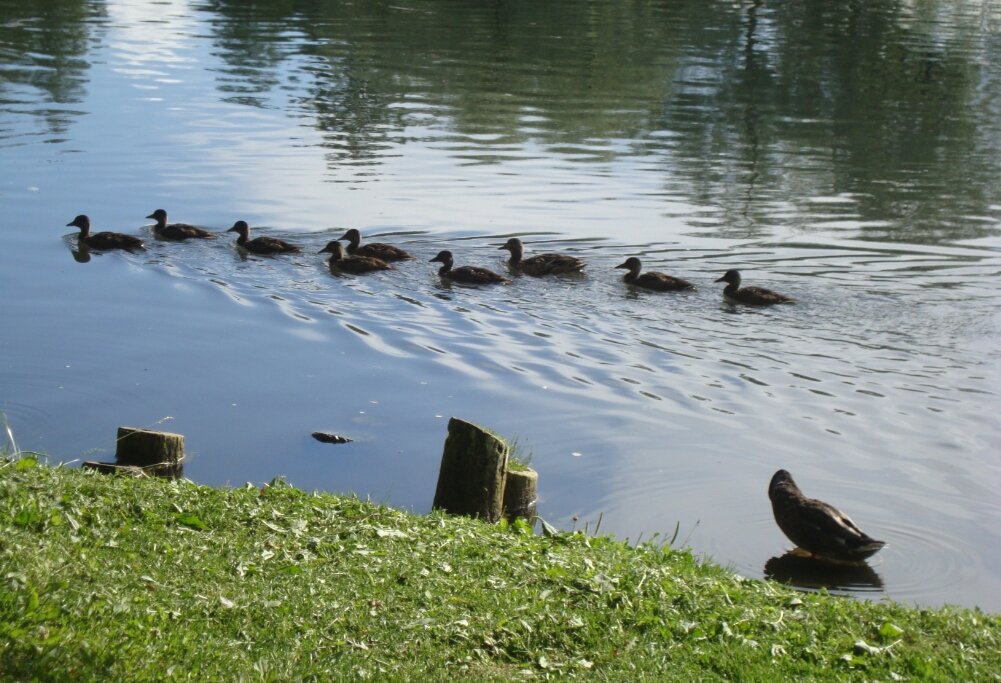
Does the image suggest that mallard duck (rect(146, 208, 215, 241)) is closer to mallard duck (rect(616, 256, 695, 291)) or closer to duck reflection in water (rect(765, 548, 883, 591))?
mallard duck (rect(616, 256, 695, 291))

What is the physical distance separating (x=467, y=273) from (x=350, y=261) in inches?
72.9

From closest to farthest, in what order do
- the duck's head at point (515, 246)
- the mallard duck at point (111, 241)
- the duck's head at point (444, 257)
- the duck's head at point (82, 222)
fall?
1. the duck's head at point (444, 257)
2. the duck's head at point (515, 246)
3. the mallard duck at point (111, 241)
4. the duck's head at point (82, 222)

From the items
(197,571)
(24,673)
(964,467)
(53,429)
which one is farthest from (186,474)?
(964,467)

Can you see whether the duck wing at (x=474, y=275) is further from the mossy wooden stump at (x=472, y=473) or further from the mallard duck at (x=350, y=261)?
the mossy wooden stump at (x=472, y=473)

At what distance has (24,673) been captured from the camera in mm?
6164

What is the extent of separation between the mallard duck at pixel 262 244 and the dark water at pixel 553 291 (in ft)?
0.57

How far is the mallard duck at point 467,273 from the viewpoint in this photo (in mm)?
19672

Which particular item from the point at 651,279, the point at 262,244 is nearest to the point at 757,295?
the point at 651,279

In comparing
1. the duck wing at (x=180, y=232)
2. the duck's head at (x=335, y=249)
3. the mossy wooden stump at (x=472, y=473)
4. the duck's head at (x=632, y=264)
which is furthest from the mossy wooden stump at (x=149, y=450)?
the duck wing at (x=180, y=232)

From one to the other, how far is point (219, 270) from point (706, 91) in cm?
2357

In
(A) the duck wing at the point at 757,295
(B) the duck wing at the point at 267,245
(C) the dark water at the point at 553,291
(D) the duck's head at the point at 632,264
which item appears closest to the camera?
(C) the dark water at the point at 553,291

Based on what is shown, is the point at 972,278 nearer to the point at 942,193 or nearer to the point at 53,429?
the point at 942,193

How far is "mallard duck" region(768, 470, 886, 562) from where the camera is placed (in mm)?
10867

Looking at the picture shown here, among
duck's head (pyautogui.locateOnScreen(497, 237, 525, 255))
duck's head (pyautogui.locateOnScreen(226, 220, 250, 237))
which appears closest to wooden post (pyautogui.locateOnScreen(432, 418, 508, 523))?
duck's head (pyautogui.locateOnScreen(497, 237, 525, 255))
